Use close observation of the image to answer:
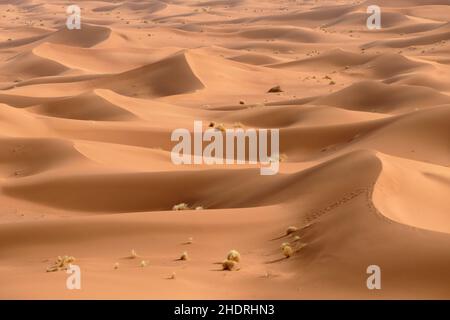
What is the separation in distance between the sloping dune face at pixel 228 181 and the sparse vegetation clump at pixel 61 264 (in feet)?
0.64

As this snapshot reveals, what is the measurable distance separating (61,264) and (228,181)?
15.2ft

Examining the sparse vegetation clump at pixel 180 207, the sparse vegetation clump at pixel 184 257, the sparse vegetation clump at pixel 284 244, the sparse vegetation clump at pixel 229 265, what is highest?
the sparse vegetation clump at pixel 180 207

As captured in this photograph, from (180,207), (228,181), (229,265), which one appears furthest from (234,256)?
(228,181)

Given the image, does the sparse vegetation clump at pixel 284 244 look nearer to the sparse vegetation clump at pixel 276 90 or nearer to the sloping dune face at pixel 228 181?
the sloping dune face at pixel 228 181

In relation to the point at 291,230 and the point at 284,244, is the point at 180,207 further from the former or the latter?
the point at 284,244

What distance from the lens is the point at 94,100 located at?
68.2ft

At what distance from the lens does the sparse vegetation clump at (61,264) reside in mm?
7430

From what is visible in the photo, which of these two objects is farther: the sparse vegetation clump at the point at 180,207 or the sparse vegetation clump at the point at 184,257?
the sparse vegetation clump at the point at 180,207

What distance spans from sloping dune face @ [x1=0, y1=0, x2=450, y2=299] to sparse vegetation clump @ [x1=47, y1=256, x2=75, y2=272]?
0.64ft

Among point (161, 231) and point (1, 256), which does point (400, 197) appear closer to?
point (161, 231)

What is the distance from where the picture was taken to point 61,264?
24.7 feet

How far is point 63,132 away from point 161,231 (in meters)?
8.57

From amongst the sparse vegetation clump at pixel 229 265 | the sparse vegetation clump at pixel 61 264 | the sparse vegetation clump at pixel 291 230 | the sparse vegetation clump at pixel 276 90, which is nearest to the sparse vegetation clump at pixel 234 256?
the sparse vegetation clump at pixel 229 265
